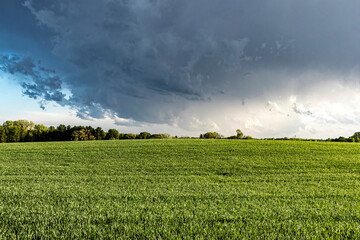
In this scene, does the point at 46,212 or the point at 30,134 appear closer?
the point at 46,212

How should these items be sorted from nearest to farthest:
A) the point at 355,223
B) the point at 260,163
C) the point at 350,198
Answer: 1. the point at 355,223
2. the point at 350,198
3. the point at 260,163

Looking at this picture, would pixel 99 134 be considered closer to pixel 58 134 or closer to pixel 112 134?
pixel 112 134

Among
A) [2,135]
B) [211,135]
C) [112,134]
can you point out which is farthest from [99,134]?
[211,135]

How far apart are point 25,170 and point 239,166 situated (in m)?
14.0

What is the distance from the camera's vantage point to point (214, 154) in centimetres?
1759

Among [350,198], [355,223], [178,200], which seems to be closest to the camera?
[355,223]

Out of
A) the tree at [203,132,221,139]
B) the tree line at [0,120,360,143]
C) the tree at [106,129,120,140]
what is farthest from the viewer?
the tree at [106,129,120,140]

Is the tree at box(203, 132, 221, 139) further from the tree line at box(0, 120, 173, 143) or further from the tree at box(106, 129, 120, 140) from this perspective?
the tree at box(106, 129, 120, 140)

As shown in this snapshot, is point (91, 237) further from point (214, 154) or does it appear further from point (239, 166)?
point (214, 154)

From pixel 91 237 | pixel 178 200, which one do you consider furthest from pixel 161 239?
pixel 178 200

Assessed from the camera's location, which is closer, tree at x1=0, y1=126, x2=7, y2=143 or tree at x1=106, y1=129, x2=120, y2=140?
tree at x1=0, y1=126, x2=7, y2=143

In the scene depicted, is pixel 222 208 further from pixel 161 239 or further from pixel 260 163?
pixel 260 163

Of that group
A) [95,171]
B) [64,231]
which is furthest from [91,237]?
[95,171]

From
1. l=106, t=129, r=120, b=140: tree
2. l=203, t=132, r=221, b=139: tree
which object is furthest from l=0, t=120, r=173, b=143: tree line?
l=203, t=132, r=221, b=139: tree
